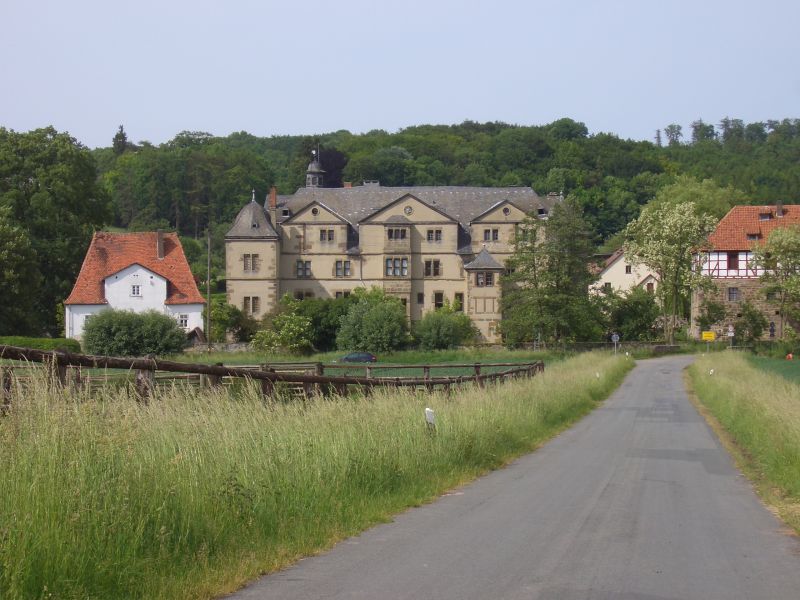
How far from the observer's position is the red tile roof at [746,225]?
89.1 m

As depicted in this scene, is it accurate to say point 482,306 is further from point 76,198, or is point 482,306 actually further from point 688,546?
point 688,546

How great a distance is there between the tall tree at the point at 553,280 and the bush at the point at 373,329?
8209 mm

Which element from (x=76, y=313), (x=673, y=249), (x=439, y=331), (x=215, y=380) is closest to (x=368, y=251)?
(x=439, y=331)

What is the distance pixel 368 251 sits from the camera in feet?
289

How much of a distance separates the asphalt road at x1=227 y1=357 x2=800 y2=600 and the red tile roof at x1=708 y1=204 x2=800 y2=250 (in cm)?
7501

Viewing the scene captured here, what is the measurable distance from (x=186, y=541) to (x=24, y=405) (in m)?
1.74

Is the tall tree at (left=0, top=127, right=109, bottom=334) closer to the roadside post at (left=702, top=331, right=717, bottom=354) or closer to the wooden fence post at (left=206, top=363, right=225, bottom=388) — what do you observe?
the roadside post at (left=702, top=331, right=717, bottom=354)

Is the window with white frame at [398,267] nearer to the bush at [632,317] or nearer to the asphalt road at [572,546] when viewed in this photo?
the bush at [632,317]

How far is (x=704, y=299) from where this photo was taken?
88.2 m

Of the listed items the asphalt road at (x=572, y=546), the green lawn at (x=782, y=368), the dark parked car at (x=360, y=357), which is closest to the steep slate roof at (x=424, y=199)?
the dark parked car at (x=360, y=357)

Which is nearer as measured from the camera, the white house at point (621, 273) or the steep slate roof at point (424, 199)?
the steep slate roof at point (424, 199)

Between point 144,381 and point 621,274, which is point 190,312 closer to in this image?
point 621,274

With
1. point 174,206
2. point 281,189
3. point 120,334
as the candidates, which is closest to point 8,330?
point 120,334

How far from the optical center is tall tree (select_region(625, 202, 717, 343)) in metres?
86.8
